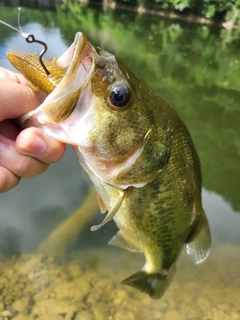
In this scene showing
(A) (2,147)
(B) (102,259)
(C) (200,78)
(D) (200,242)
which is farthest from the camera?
(C) (200,78)

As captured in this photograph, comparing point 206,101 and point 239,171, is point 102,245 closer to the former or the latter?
→ point 239,171

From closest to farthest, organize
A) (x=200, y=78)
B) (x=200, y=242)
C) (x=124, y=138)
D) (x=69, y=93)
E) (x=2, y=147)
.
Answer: (x=69, y=93), (x=124, y=138), (x=2, y=147), (x=200, y=242), (x=200, y=78)

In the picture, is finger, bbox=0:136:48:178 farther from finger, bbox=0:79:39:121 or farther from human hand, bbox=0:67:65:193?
finger, bbox=0:79:39:121

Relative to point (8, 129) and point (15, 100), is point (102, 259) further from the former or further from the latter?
point (15, 100)

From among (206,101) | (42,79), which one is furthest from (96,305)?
(206,101)

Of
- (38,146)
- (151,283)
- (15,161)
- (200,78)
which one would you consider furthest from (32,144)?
(200,78)

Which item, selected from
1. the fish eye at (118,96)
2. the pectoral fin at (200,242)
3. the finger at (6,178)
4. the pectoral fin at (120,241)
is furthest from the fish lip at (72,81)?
the pectoral fin at (200,242)

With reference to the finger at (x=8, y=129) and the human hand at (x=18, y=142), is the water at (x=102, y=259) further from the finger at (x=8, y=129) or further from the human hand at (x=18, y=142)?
the finger at (x=8, y=129)
